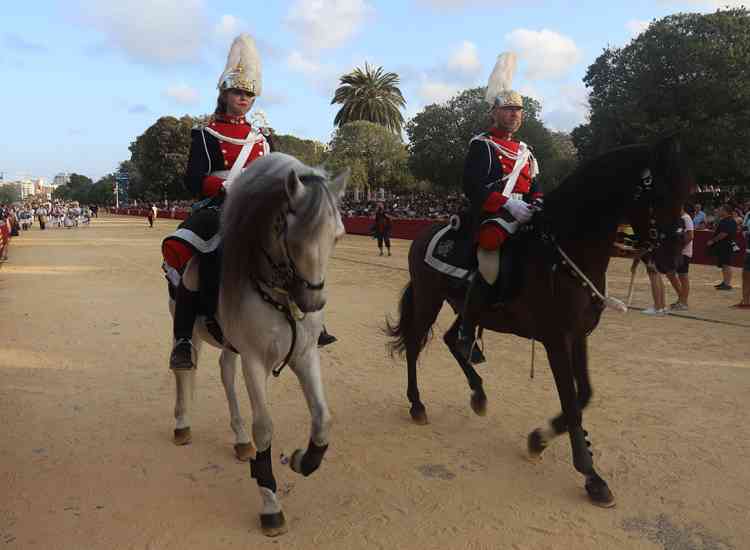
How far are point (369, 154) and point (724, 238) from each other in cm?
4086

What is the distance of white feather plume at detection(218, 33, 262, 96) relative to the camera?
13.2ft

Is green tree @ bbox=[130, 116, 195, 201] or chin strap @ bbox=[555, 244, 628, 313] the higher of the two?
green tree @ bbox=[130, 116, 195, 201]

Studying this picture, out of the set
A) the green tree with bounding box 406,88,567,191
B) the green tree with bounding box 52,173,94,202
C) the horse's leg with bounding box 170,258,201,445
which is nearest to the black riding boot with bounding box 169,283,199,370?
the horse's leg with bounding box 170,258,201,445

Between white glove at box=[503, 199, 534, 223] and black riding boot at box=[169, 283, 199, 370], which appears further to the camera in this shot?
white glove at box=[503, 199, 534, 223]

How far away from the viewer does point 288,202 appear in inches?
109

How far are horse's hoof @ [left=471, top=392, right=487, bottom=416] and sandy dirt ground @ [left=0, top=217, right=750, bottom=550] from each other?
118 millimetres

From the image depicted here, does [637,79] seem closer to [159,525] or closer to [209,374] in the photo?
[209,374]

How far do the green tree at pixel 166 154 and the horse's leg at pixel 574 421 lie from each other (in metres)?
61.8

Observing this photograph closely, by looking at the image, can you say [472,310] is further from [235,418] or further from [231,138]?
[231,138]

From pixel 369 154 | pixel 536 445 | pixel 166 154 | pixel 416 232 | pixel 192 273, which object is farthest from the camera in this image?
pixel 166 154

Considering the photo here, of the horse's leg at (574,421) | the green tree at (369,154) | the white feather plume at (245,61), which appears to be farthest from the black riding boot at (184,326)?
the green tree at (369,154)

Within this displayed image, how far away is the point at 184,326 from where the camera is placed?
151 inches

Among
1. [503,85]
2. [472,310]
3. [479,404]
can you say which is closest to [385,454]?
[479,404]

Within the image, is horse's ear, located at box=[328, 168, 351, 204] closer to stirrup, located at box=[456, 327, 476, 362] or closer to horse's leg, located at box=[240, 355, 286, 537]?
horse's leg, located at box=[240, 355, 286, 537]
